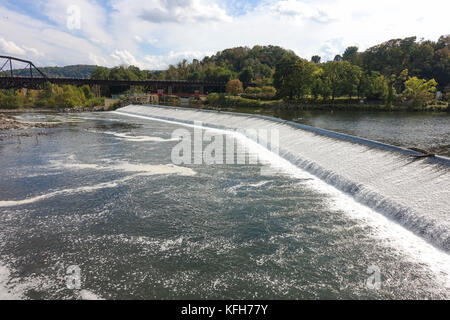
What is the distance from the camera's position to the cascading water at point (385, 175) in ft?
28.7

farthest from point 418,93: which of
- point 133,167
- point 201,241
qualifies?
point 201,241

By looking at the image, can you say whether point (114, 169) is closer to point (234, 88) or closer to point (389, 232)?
point (389, 232)

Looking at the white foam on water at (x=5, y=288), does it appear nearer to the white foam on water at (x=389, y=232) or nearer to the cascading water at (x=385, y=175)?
the white foam on water at (x=389, y=232)

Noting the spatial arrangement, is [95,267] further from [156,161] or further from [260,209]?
[156,161]

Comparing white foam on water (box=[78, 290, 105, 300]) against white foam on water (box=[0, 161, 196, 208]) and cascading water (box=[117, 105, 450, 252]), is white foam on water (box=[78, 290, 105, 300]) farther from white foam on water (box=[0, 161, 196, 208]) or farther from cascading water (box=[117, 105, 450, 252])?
cascading water (box=[117, 105, 450, 252])

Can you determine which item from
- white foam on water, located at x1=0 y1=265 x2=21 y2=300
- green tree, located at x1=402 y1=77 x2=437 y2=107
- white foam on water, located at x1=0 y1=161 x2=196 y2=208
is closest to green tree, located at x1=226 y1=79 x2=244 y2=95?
green tree, located at x1=402 y1=77 x2=437 y2=107

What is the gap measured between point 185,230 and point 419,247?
264 inches

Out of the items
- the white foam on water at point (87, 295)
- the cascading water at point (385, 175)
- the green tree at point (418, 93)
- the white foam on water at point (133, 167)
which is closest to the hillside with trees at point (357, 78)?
A: the green tree at point (418, 93)

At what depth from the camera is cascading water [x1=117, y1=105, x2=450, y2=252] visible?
344 inches

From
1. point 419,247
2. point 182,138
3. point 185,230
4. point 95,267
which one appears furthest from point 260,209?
point 182,138

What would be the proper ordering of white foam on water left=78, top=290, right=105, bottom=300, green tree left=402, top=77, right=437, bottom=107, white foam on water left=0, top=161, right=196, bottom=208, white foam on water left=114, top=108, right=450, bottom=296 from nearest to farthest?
white foam on water left=78, top=290, right=105, bottom=300, white foam on water left=114, top=108, right=450, bottom=296, white foam on water left=0, top=161, right=196, bottom=208, green tree left=402, top=77, right=437, bottom=107
